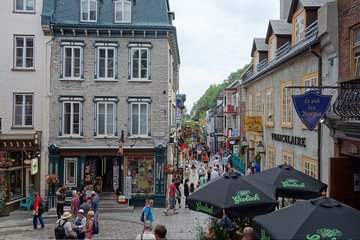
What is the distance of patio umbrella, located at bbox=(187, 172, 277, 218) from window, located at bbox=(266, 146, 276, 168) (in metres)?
10.6

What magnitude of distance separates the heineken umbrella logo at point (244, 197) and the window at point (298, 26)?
32.8ft

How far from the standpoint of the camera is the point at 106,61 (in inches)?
830

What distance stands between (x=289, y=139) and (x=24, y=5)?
1662cm

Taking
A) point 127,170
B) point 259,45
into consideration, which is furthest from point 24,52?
point 259,45

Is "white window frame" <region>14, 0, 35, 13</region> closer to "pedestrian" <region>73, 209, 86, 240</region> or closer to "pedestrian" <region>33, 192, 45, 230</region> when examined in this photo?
"pedestrian" <region>33, 192, 45, 230</region>

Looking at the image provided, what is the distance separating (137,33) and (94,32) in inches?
98.4

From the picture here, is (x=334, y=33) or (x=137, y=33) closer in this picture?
(x=334, y=33)

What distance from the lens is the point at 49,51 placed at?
20781mm

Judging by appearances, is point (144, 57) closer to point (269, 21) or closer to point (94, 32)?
point (94, 32)

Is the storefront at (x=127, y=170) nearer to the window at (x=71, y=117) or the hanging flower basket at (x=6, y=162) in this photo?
the window at (x=71, y=117)

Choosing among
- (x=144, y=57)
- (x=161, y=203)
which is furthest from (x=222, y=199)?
(x=144, y=57)

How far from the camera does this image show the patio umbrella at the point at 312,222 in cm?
533

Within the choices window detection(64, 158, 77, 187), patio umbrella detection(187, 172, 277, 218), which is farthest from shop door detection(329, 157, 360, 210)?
window detection(64, 158, 77, 187)

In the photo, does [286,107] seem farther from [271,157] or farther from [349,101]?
[349,101]
